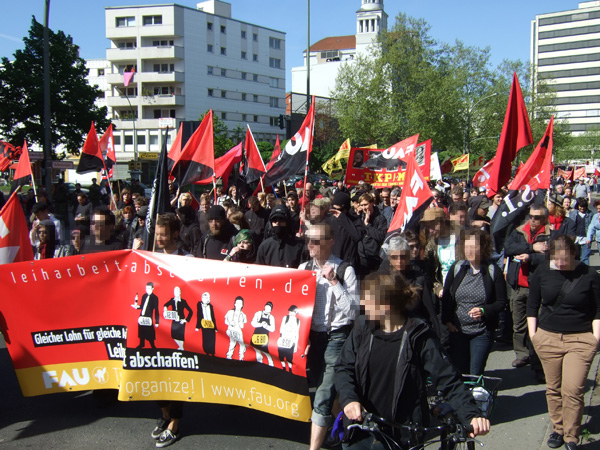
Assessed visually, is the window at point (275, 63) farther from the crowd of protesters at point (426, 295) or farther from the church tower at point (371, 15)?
the crowd of protesters at point (426, 295)

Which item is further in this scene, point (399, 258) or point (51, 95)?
point (51, 95)

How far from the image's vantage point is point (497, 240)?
7848 mm

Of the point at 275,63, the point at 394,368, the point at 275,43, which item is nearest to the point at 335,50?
the point at 275,43

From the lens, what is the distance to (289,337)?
4434mm

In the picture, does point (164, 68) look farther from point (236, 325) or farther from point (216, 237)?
point (236, 325)

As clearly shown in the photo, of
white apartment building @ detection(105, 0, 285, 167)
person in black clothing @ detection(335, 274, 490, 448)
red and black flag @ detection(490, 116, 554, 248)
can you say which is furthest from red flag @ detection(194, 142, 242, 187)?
white apartment building @ detection(105, 0, 285, 167)

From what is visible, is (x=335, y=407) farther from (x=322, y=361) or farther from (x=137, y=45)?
(x=137, y=45)

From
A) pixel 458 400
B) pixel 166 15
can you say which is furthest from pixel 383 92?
pixel 166 15

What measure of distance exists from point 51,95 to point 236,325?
3298 centimetres

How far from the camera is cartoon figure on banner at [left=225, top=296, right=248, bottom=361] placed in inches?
181

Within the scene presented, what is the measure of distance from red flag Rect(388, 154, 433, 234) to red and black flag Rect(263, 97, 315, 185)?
9.45ft

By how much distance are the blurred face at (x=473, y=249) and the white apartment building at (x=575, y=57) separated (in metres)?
118

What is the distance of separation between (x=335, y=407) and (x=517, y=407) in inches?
88.9

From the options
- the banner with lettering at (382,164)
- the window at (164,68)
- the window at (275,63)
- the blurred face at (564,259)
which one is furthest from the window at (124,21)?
the blurred face at (564,259)
